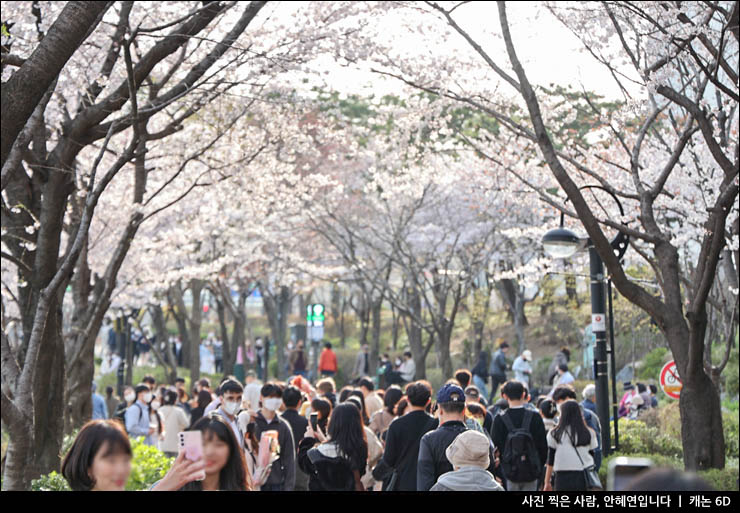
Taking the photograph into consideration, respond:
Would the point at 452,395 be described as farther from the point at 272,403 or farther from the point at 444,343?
the point at 444,343

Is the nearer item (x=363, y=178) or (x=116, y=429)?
(x=116, y=429)

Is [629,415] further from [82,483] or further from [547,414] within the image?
[82,483]

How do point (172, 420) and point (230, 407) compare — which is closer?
point (230, 407)

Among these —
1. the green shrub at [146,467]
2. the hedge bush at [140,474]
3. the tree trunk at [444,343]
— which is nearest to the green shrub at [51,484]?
the hedge bush at [140,474]

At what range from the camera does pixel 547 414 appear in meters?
10.2

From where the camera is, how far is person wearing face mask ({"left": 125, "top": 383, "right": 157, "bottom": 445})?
1476cm

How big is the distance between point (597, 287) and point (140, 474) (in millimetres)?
6526

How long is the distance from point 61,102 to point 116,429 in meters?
8.98

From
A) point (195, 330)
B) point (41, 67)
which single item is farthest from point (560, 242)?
point (195, 330)

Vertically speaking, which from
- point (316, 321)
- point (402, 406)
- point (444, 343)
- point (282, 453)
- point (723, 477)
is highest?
point (316, 321)

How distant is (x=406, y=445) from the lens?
7453 mm

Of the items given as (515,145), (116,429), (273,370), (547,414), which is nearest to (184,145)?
(515,145)

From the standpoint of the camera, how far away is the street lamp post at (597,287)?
11.4 m

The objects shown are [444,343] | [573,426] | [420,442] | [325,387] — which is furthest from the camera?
[444,343]
